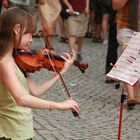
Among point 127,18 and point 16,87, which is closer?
point 16,87

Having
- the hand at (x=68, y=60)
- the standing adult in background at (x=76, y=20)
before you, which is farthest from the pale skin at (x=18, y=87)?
the standing adult in background at (x=76, y=20)

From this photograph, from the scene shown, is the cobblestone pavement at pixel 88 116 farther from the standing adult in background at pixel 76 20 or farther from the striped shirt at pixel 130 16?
the striped shirt at pixel 130 16

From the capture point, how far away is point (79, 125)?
5.50 metres

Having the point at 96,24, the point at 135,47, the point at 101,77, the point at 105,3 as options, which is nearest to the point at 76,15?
the point at 101,77

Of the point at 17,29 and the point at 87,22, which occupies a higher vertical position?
the point at 17,29

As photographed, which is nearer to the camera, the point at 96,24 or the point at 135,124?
the point at 135,124

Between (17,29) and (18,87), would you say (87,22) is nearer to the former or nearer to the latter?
(17,29)

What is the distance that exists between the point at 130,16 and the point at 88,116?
117 centimetres

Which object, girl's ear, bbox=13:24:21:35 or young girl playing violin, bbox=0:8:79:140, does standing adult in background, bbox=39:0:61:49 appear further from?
girl's ear, bbox=13:24:21:35

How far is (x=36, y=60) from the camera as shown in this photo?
3.64 meters

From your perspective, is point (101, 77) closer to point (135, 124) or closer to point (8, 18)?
point (135, 124)

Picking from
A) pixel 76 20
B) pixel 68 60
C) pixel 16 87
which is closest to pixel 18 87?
pixel 16 87

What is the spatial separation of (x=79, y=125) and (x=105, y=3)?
5.82 meters

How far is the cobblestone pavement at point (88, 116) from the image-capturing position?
5.17 meters
